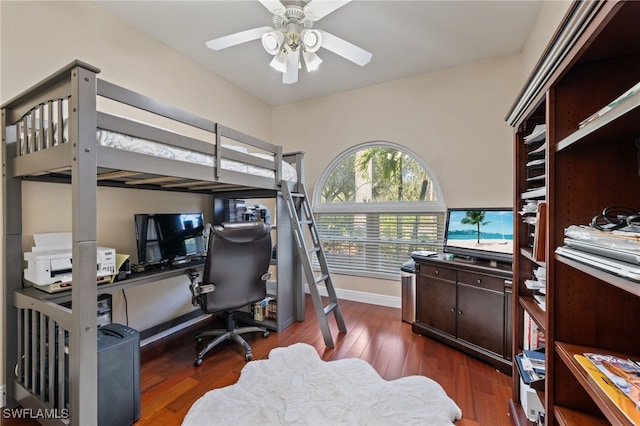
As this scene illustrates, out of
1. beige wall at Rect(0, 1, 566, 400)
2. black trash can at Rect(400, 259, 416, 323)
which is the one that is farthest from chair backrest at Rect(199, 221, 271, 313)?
black trash can at Rect(400, 259, 416, 323)

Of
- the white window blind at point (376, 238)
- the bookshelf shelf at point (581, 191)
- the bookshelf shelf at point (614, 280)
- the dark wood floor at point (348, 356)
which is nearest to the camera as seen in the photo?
the bookshelf shelf at point (614, 280)

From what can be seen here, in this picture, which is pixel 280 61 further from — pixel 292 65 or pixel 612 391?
pixel 612 391

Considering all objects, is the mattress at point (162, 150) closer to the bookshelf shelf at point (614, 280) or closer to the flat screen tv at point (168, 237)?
the flat screen tv at point (168, 237)

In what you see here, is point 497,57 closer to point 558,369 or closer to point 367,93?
point 367,93

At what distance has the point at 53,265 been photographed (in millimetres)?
1615

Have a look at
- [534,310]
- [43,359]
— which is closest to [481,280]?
[534,310]

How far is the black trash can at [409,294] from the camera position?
2879mm

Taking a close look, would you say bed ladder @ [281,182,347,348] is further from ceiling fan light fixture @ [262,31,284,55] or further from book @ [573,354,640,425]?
book @ [573,354,640,425]

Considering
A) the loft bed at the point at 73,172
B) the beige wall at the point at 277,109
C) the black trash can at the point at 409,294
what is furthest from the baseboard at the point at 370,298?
the loft bed at the point at 73,172

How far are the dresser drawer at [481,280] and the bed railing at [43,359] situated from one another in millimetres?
2626

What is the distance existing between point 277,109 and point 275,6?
243cm

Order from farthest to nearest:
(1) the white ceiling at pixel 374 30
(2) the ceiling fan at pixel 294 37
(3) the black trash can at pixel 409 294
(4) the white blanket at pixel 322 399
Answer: (3) the black trash can at pixel 409 294 < (1) the white ceiling at pixel 374 30 < (2) the ceiling fan at pixel 294 37 < (4) the white blanket at pixel 322 399

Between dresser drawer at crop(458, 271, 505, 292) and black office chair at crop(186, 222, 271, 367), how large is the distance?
5.57 ft

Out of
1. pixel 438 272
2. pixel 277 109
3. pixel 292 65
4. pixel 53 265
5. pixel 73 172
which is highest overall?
pixel 277 109
